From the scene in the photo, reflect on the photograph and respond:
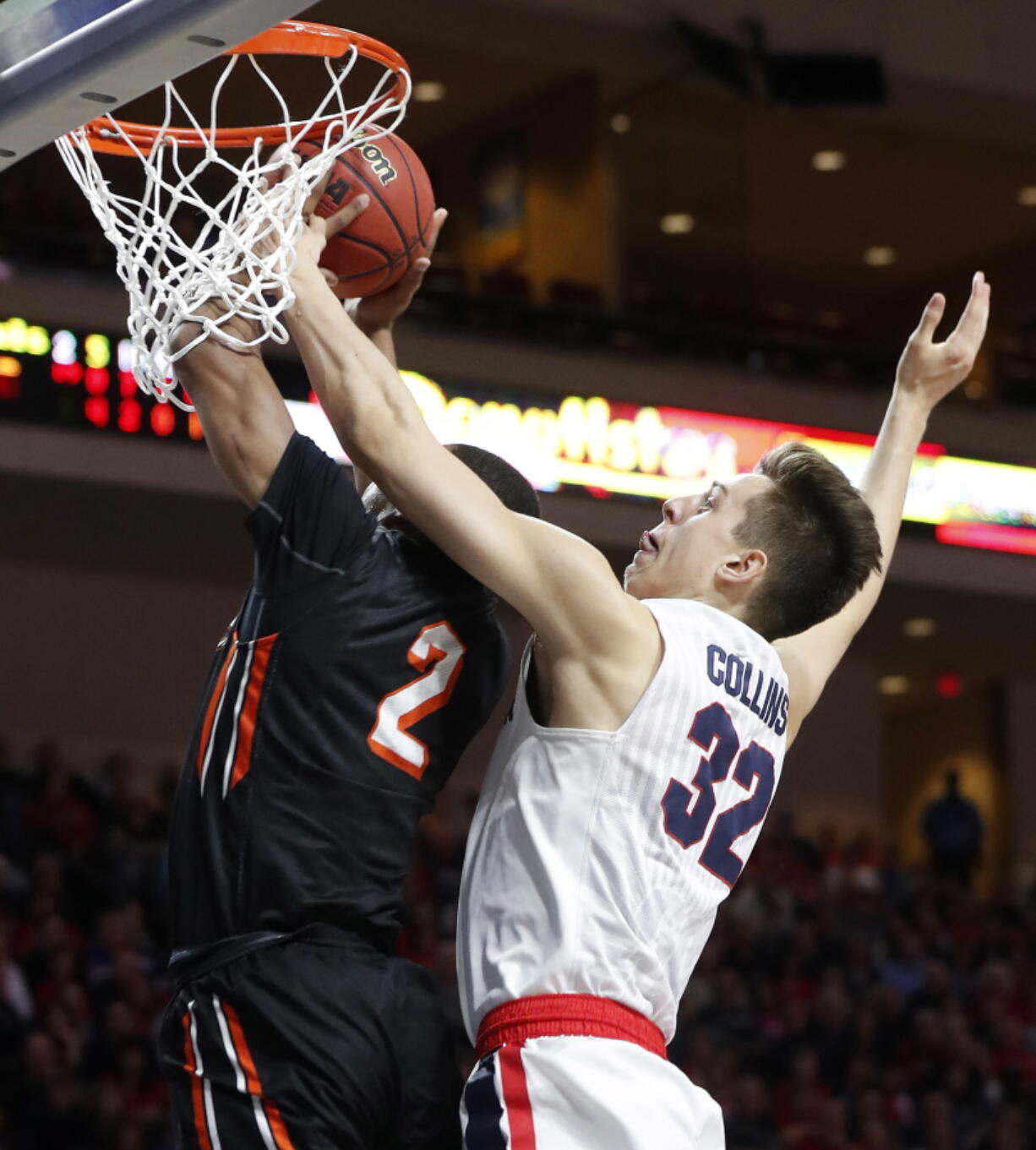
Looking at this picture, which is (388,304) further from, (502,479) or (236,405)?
(236,405)

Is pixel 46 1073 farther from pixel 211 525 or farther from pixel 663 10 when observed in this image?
pixel 663 10

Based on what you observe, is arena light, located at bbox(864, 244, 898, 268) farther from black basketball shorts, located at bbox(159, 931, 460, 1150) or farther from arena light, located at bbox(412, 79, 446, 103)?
black basketball shorts, located at bbox(159, 931, 460, 1150)

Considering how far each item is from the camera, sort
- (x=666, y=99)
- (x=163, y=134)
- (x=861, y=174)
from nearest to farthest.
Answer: (x=163, y=134), (x=666, y=99), (x=861, y=174)

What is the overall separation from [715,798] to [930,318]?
1.29m

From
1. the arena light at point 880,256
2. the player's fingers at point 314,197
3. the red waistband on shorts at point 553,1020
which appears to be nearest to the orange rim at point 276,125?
the player's fingers at point 314,197

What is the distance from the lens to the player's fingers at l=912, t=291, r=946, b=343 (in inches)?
161

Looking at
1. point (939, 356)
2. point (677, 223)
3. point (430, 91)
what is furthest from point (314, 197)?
point (677, 223)

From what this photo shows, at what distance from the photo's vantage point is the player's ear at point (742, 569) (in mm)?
3654

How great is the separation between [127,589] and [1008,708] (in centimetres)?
923

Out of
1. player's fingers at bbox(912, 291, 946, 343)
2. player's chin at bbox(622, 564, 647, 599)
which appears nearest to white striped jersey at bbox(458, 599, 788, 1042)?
player's chin at bbox(622, 564, 647, 599)

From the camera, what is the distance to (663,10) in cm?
1582

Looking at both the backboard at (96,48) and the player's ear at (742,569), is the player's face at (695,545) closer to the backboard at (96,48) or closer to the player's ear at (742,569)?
the player's ear at (742,569)

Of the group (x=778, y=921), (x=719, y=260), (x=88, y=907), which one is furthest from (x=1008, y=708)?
(x=88, y=907)

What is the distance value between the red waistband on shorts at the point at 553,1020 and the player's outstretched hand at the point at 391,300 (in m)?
1.29
